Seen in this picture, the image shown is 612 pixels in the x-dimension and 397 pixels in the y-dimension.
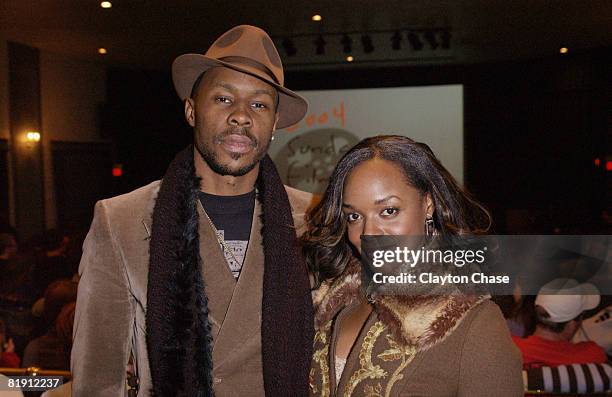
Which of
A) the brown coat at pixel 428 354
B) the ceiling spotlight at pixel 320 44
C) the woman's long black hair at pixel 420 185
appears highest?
the ceiling spotlight at pixel 320 44

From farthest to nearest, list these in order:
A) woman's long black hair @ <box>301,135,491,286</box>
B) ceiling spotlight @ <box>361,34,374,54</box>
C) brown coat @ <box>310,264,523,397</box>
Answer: ceiling spotlight @ <box>361,34,374,54</box>, woman's long black hair @ <box>301,135,491,286</box>, brown coat @ <box>310,264,523,397</box>

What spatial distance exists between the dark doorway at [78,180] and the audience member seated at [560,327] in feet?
17.3

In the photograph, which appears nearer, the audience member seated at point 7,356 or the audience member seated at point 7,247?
the audience member seated at point 7,356

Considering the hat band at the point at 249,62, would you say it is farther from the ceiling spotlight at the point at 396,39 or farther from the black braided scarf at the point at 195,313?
the ceiling spotlight at the point at 396,39

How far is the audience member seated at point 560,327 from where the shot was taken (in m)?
1.63

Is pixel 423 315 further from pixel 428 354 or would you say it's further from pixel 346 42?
pixel 346 42

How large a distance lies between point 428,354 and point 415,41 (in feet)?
16.8

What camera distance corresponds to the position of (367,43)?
18.6ft

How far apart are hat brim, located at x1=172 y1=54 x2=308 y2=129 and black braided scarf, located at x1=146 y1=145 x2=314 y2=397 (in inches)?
11.7

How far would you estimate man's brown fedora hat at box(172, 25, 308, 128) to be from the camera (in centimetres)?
129

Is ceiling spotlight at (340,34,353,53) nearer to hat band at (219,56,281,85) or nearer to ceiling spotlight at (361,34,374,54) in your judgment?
ceiling spotlight at (361,34,374,54)

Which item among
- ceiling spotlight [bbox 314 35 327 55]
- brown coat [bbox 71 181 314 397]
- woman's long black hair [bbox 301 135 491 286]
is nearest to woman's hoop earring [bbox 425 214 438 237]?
woman's long black hair [bbox 301 135 491 286]

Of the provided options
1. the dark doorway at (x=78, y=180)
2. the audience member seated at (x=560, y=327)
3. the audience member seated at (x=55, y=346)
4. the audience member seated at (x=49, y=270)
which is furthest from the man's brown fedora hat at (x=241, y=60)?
the dark doorway at (x=78, y=180)

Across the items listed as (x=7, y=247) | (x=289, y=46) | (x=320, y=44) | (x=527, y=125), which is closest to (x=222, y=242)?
(x=7, y=247)
